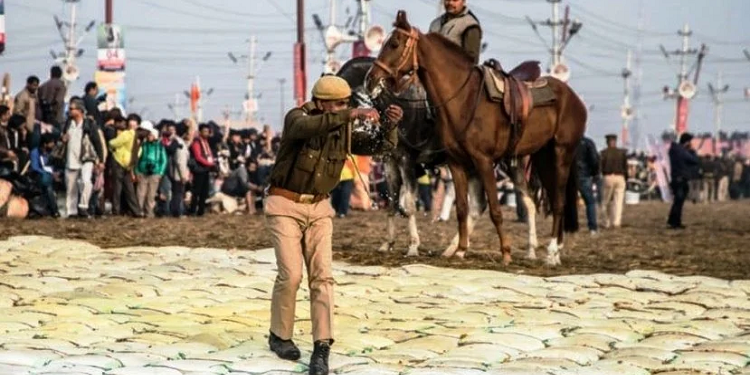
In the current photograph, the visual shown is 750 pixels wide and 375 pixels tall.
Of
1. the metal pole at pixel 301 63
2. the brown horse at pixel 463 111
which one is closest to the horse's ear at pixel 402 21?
the brown horse at pixel 463 111

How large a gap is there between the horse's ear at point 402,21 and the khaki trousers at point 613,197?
16.1 m

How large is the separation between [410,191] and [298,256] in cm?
787

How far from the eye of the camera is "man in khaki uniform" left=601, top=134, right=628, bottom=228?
31875mm

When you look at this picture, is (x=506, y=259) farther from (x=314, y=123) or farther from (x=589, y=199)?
(x=589, y=199)

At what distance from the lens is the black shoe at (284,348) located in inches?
404

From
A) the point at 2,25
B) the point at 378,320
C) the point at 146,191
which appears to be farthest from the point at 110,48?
the point at 378,320

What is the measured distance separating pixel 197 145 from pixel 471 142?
1510cm

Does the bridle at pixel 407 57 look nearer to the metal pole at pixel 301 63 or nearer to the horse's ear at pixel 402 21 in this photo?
the horse's ear at pixel 402 21

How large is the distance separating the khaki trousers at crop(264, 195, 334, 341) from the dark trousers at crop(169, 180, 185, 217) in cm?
2014

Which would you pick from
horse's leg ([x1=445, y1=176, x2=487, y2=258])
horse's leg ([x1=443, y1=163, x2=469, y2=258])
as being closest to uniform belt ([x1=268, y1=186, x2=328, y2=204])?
horse's leg ([x1=443, y1=163, x2=469, y2=258])

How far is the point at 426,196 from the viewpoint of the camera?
124 feet

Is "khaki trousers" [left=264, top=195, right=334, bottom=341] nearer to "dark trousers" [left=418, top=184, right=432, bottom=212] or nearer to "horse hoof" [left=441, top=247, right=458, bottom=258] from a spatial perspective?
"horse hoof" [left=441, top=247, right=458, bottom=258]

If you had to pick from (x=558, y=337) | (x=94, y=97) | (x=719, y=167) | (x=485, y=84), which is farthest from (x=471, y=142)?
(x=719, y=167)

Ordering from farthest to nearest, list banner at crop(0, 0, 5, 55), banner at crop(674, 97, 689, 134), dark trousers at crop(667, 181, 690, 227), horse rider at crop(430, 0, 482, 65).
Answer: banner at crop(674, 97, 689, 134) → dark trousers at crop(667, 181, 690, 227) → banner at crop(0, 0, 5, 55) → horse rider at crop(430, 0, 482, 65)
